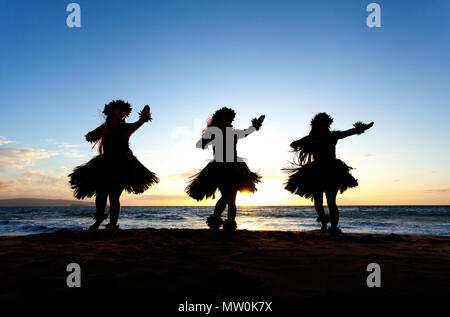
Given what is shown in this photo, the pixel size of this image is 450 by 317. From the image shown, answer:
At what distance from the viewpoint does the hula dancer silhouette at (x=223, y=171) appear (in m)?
4.73

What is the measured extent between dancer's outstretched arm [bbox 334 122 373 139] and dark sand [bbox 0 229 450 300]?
217cm

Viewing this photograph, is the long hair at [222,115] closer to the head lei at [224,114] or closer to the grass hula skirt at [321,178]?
the head lei at [224,114]

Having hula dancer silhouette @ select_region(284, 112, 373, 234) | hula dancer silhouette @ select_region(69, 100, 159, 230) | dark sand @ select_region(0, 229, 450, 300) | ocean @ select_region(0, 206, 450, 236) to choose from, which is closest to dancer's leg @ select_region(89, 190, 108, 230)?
hula dancer silhouette @ select_region(69, 100, 159, 230)

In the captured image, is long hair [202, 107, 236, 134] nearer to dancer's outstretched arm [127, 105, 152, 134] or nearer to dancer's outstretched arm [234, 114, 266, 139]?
dancer's outstretched arm [234, 114, 266, 139]

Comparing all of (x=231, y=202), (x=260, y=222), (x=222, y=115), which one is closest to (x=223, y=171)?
(x=231, y=202)

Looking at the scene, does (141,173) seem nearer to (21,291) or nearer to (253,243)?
(253,243)

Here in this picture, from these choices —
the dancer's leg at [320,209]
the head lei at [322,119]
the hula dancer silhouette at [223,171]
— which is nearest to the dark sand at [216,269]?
the hula dancer silhouette at [223,171]

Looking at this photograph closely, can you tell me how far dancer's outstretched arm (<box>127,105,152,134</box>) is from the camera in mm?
4824

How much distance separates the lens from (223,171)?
16.0ft

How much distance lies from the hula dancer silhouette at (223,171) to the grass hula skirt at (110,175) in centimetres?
90

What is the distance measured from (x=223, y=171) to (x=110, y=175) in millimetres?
1892
